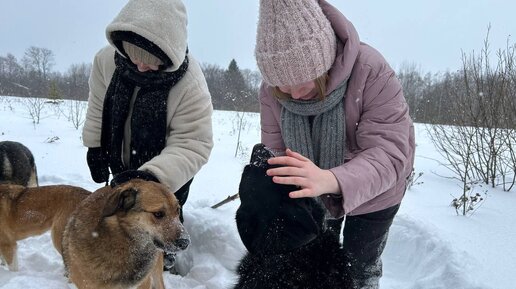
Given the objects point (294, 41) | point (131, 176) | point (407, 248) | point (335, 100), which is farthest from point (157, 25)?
point (407, 248)

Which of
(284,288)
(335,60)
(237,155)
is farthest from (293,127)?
(237,155)

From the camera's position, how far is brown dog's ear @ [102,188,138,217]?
99.7 inches

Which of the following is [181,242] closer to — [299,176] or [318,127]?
[318,127]

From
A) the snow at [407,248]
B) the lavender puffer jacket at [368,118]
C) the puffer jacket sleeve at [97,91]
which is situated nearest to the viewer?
the lavender puffer jacket at [368,118]

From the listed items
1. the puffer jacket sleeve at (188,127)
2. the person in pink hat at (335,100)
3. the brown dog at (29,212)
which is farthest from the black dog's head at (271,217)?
the brown dog at (29,212)

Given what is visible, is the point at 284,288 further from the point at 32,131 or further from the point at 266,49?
the point at 32,131

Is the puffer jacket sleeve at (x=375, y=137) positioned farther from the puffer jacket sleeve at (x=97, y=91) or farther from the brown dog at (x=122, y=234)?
the puffer jacket sleeve at (x=97, y=91)

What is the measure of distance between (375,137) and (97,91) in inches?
103

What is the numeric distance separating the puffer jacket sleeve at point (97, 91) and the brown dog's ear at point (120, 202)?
1.04m

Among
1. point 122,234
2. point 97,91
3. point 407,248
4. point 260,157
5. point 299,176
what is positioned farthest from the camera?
point 407,248

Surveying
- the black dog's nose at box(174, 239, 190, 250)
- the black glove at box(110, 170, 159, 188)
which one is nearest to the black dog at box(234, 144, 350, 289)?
the black dog's nose at box(174, 239, 190, 250)

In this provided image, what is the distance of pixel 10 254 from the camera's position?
3.61 m

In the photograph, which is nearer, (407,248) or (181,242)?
(181,242)

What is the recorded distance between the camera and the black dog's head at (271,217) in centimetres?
122
